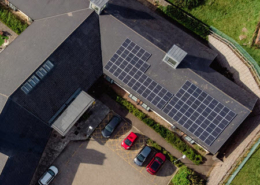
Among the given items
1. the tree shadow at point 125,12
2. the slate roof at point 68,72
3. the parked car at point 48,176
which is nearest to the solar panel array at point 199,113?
the slate roof at point 68,72

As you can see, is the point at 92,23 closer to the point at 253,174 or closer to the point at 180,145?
the point at 180,145

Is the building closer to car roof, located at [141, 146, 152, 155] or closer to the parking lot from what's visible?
the parking lot

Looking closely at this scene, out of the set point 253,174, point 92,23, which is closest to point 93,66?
point 92,23

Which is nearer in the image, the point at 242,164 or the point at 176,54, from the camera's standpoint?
the point at 242,164

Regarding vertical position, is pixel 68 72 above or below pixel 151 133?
below

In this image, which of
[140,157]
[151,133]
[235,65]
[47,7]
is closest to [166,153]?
[151,133]

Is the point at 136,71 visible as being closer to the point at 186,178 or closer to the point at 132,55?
the point at 132,55

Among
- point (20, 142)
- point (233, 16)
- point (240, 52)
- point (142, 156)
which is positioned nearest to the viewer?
point (20, 142)
